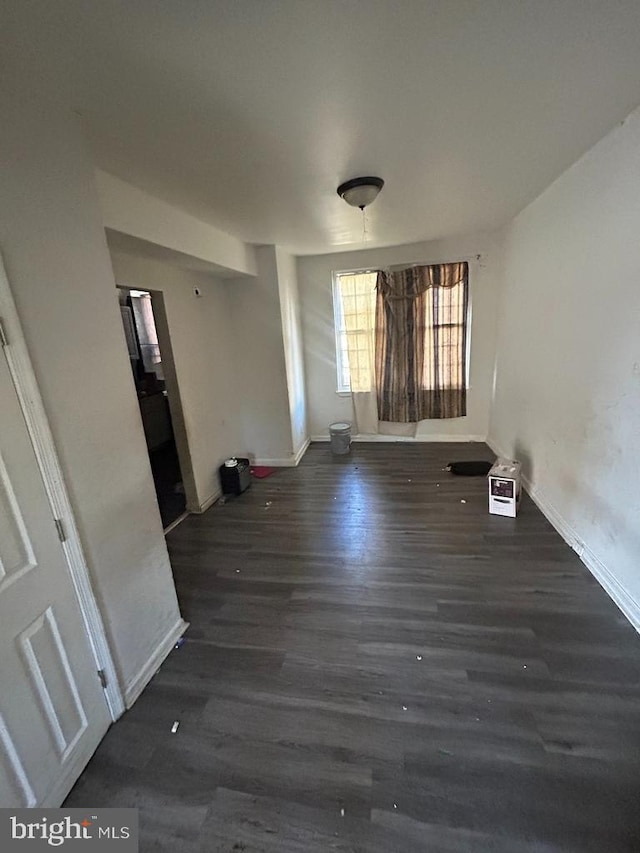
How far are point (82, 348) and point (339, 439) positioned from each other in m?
3.49

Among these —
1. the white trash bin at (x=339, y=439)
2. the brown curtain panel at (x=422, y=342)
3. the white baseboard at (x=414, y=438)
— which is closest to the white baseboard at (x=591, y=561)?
the white baseboard at (x=414, y=438)

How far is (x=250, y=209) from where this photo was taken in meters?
2.62

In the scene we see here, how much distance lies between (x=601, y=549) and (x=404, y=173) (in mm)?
2604

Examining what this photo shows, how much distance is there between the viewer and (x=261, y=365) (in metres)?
4.14

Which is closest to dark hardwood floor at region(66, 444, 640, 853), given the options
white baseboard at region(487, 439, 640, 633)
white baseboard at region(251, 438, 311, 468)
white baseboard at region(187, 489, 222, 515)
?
white baseboard at region(487, 439, 640, 633)

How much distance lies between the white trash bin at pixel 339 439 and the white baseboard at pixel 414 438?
1.43ft

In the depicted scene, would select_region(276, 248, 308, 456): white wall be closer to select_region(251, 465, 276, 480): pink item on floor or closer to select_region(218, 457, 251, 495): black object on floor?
select_region(251, 465, 276, 480): pink item on floor

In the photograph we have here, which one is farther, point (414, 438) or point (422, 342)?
point (414, 438)

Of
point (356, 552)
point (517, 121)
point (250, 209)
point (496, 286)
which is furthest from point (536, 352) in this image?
point (250, 209)

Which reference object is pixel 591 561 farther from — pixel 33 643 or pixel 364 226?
pixel 364 226

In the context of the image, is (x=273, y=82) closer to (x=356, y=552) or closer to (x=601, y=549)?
(x=356, y=552)

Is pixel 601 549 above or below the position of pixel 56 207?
below

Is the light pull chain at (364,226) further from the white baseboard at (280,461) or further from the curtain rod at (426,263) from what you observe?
A: the white baseboard at (280,461)

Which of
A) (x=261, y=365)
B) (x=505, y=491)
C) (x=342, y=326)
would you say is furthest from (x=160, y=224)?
(x=505, y=491)
